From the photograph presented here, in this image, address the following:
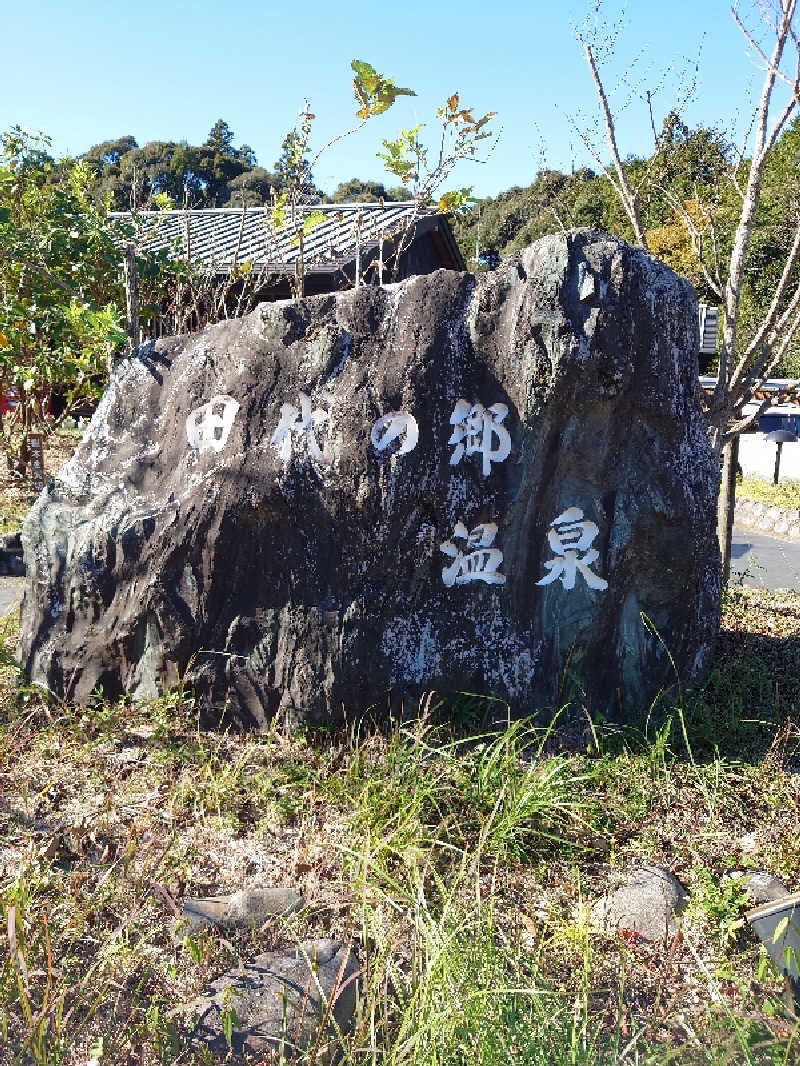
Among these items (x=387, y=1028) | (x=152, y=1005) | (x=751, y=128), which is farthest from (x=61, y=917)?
(x=751, y=128)

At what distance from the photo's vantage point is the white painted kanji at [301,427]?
3834mm

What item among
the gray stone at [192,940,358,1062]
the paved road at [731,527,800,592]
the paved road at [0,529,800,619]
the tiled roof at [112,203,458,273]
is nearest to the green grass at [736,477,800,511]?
the paved road at [731,527,800,592]

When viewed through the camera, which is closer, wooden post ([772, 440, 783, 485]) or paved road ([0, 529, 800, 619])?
paved road ([0, 529, 800, 619])

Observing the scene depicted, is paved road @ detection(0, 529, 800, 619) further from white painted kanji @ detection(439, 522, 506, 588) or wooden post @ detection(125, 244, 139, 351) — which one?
white painted kanji @ detection(439, 522, 506, 588)

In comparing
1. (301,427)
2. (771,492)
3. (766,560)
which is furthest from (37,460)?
(771,492)

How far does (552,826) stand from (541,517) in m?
1.32

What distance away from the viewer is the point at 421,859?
10.00 ft

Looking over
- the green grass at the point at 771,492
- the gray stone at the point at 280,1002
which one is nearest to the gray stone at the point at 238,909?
the gray stone at the point at 280,1002

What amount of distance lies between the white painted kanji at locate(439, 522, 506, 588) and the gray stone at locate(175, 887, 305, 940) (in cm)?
150

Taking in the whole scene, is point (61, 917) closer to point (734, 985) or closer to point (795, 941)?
point (734, 985)

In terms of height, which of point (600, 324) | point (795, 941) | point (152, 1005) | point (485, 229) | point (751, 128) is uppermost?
point (485, 229)

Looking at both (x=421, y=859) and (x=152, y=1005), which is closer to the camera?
(x=152, y=1005)

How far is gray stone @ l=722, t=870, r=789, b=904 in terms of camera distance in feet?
9.72

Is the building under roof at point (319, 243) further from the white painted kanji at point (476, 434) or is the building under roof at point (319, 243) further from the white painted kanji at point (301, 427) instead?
the white painted kanji at point (476, 434)
